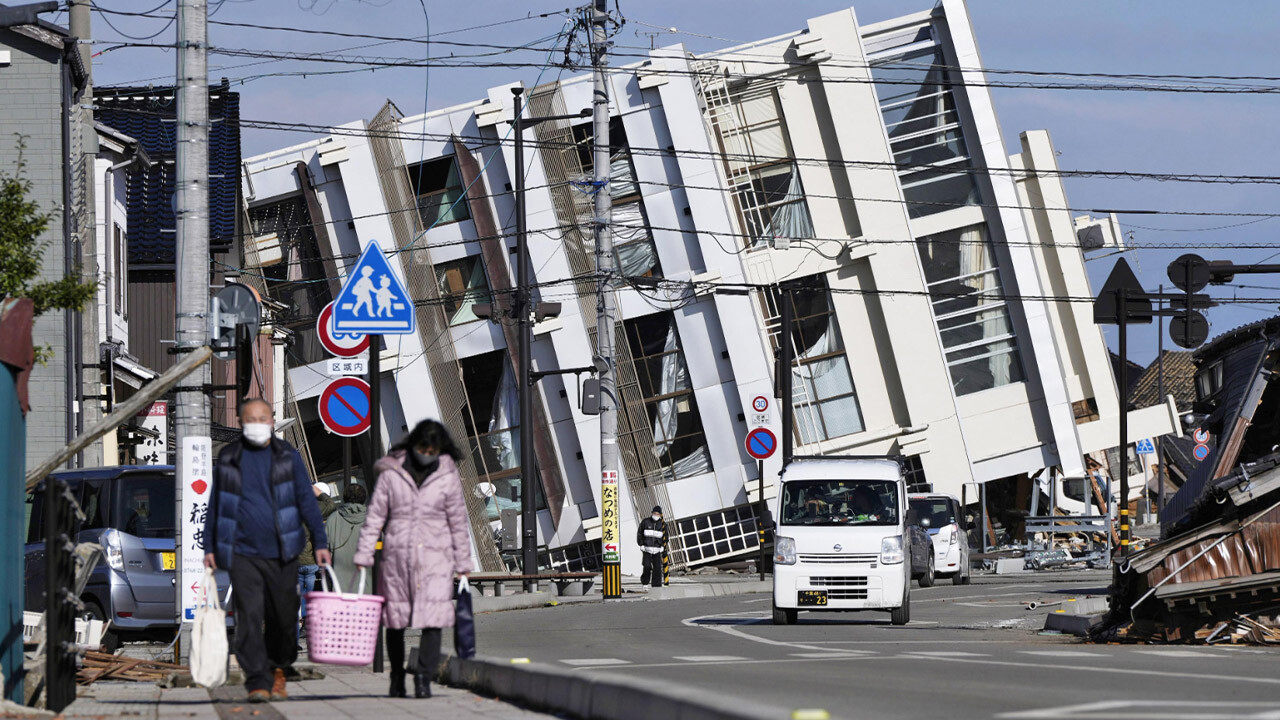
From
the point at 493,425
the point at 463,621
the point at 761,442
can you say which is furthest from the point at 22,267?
the point at 493,425

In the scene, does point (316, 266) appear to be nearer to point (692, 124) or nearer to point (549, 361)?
point (549, 361)

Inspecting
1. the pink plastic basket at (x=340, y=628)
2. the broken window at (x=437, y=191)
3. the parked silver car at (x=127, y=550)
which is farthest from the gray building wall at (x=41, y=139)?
the pink plastic basket at (x=340, y=628)

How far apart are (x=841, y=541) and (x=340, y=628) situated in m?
11.9

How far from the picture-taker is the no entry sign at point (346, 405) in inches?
631

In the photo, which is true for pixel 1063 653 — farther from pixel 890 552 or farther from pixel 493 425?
pixel 493 425

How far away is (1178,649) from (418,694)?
785 cm

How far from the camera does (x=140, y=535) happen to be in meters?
17.5

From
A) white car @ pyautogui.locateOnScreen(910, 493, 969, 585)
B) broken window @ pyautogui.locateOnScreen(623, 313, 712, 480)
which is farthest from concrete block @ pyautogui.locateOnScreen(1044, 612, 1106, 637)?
broken window @ pyautogui.locateOnScreen(623, 313, 712, 480)

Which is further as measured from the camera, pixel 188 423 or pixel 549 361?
pixel 549 361

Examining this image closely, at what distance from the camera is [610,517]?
30.4 meters

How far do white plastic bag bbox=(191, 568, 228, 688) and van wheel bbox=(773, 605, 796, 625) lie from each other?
1196 centimetres

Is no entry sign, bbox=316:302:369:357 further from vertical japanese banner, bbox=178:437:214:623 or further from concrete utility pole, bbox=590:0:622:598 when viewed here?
concrete utility pole, bbox=590:0:622:598

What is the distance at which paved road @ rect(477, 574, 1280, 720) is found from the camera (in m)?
9.34

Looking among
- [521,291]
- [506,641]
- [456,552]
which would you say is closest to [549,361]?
[521,291]
